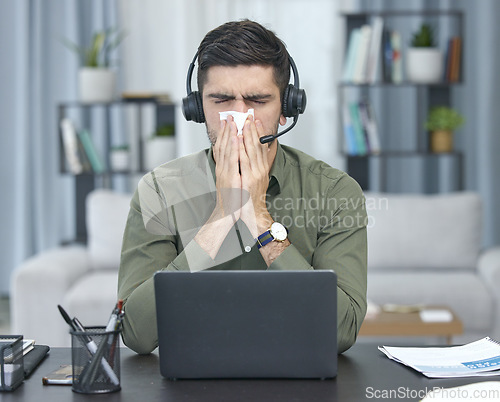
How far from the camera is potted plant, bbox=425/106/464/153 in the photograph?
12.1 feet

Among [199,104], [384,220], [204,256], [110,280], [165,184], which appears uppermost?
[199,104]

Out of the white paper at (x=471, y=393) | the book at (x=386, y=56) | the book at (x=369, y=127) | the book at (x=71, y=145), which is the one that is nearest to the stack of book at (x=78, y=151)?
the book at (x=71, y=145)

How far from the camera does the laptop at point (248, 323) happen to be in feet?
3.31

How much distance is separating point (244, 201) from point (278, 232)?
0.36 feet

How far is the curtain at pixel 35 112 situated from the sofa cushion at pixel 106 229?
1054mm

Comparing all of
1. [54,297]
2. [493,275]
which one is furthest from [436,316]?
[54,297]

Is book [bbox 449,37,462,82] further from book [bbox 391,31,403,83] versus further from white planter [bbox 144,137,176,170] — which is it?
white planter [bbox 144,137,176,170]

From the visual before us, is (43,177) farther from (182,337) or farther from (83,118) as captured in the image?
(182,337)

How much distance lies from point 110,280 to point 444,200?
1.62 m

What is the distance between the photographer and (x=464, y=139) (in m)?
4.25

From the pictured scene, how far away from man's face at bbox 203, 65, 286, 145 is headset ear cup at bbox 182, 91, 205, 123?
29 millimetres

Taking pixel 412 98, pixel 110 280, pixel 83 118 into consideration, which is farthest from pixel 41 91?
pixel 412 98

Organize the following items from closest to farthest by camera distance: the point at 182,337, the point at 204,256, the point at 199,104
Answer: the point at 182,337
the point at 204,256
the point at 199,104

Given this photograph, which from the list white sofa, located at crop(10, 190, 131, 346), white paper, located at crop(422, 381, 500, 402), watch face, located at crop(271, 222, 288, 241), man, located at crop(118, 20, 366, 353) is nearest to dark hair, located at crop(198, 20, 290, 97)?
man, located at crop(118, 20, 366, 353)
